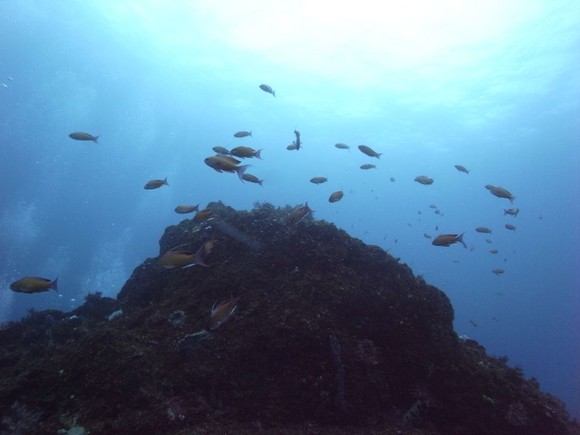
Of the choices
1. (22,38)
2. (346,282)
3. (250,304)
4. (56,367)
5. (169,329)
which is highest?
(22,38)

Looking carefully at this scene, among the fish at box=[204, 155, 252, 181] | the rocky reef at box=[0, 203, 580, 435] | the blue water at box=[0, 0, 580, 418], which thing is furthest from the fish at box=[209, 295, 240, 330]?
the blue water at box=[0, 0, 580, 418]

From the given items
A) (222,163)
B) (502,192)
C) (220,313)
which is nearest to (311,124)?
(502,192)

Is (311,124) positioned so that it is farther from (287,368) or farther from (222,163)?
(287,368)

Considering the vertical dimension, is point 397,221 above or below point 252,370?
above

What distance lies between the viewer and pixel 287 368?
5.14 meters

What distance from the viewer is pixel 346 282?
20.7 ft

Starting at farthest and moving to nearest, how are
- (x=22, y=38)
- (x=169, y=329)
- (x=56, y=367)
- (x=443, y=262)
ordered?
(x=443, y=262) < (x=22, y=38) < (x=169, y=329) < (x=56, y=367)

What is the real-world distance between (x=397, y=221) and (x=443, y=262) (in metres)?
33.8

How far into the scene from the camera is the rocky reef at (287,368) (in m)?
4.48

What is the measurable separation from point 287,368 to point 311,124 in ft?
191

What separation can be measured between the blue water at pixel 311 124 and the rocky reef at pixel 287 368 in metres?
16.4

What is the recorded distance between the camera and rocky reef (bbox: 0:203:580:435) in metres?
4.48

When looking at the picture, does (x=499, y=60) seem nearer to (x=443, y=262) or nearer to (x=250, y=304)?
(x=250, y=304)

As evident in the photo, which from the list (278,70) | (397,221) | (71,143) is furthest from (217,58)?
(397,221)
